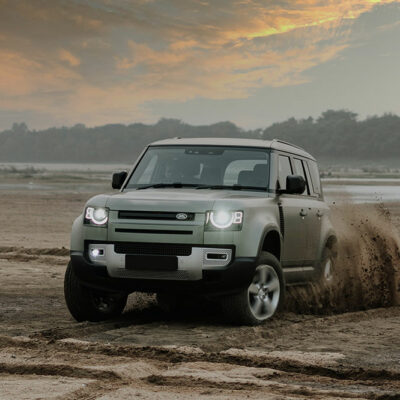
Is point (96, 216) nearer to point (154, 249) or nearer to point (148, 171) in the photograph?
point (154, 249)

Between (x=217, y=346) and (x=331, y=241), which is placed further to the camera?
(x=331, y=241)

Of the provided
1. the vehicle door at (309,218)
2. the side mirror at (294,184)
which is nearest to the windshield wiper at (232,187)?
the side mirror at (294,184)

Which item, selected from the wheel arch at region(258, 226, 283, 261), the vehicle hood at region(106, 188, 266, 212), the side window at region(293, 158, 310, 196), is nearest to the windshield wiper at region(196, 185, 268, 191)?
the vehicle hood at region(106, 188, 266, 212)

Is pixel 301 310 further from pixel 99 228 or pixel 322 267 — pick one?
pixel 99 228

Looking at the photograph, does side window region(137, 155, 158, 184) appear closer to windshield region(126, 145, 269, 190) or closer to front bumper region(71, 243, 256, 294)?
windshield region(126, 145, 269, 190)

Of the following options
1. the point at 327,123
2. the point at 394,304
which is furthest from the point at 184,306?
the point at 327,123

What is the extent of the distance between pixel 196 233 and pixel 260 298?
1.06 metres

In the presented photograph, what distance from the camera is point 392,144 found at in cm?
16312

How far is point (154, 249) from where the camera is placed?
8602 mm

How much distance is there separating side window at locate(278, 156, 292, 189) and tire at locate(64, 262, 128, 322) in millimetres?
2082

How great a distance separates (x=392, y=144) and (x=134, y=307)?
515 feet

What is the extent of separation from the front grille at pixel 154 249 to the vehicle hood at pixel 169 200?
1.11 ft

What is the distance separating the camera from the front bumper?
27.9 ft

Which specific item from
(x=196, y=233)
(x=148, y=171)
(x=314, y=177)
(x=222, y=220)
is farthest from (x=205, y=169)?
(x=314, y=177)
